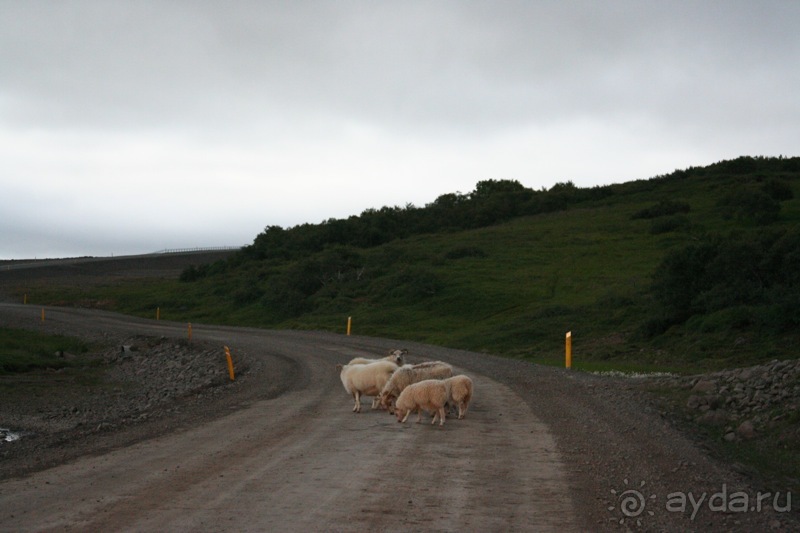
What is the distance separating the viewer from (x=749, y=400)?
48.5 ft

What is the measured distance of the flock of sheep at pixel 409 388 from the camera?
14.7 metres

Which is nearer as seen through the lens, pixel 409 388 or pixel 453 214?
pixel 409 388

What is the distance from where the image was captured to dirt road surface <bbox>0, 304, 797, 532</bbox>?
26.5ft

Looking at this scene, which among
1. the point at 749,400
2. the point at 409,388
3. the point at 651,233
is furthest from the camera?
the point at 651,233

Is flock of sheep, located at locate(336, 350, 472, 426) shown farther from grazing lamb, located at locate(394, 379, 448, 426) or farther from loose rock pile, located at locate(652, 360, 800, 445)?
loose rock pile, located at locate(652, 360, 800, 445)

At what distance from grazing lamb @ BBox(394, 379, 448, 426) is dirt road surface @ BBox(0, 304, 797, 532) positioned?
36 centimetres

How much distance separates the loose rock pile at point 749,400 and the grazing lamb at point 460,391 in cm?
439

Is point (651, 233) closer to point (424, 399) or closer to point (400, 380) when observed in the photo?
point (400, 380)

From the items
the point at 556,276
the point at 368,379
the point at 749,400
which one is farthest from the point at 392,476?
the point at 556,276

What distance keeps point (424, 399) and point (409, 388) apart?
486 millimetres

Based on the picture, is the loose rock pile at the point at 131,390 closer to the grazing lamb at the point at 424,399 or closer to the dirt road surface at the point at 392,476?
the dirt road surface at the point at 392,476

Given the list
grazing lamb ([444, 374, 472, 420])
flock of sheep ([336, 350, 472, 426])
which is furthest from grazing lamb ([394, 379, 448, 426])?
grazing lamb ([444, 374, 472, 420])

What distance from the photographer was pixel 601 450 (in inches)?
455

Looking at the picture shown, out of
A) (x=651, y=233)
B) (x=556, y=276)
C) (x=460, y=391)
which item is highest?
(x=651, y=233)
